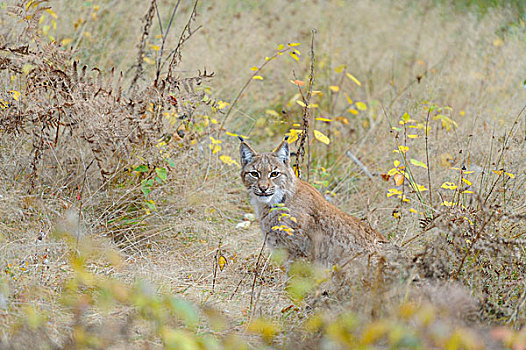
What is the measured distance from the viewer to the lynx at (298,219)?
4082 mm

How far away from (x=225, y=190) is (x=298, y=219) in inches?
50.3

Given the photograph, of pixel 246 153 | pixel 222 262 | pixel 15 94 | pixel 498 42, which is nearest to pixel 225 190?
pixel 246 153

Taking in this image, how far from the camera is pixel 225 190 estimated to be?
5273 mm

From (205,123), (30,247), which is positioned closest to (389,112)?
(205,123)

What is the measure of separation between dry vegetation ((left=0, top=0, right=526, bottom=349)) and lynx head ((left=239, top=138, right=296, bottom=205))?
30cm

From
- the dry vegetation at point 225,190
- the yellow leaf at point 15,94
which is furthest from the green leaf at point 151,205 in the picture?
the yellow leaf at point 15,94

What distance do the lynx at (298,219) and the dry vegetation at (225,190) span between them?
0.65 feet

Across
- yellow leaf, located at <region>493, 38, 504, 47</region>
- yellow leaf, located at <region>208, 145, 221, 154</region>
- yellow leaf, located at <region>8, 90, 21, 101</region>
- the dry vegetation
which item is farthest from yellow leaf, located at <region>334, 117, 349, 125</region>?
yellow leaf, located at <region>8, 90, 21, 101</region>

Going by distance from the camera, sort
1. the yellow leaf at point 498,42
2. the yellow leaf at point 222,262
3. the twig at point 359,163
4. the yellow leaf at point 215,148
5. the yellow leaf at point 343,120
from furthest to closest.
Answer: the yellow leaf at point 498,42 → the yellow leaf at point 343,120 → the twig at point 359,163 → the yellow leaf at point 215,148 → the yellow leaf at point 222,262

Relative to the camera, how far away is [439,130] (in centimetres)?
580

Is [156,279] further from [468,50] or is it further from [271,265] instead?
[468,50]

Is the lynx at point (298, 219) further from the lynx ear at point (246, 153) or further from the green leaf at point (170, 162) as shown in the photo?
the green leaf at point (170, 162)

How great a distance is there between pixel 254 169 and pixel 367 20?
5.09 meters

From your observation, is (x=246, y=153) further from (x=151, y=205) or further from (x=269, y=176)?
(x=151, y=205)
